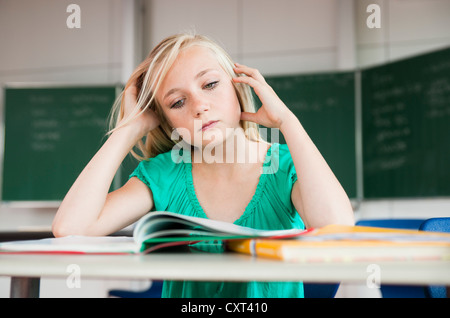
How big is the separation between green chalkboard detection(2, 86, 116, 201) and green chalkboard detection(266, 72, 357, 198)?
63.5 inches

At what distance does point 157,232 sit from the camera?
2.09ft

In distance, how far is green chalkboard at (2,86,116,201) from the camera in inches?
151

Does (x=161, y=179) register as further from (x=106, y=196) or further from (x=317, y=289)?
(x=317, y=289)

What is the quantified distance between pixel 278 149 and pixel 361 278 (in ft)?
2.96

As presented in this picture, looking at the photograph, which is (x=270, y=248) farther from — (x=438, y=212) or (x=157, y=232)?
(x=438, y=212)

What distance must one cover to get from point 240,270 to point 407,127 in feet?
10.1

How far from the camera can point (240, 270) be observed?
432mm

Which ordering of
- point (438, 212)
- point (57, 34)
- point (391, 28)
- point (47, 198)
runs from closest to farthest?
1. point (438, 212)
2. point (391, 28)
3. point (47, 198)
4. point (57, 34)

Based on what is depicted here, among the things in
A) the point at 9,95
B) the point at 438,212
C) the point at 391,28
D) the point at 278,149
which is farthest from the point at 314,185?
the point at 9,95

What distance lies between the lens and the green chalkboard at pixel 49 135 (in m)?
3.83

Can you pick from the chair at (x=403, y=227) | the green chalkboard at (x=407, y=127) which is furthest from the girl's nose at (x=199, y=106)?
the green chalkboard at (x=407, y=127)

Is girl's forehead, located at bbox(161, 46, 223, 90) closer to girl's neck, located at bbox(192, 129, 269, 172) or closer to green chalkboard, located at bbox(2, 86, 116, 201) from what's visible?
girl's neck, located at bbox(192, 129, 269, 172)

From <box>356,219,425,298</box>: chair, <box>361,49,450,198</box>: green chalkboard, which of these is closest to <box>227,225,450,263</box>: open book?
<box>356,219,425,298</box>: chair

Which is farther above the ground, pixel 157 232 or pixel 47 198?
pixel 157 232
